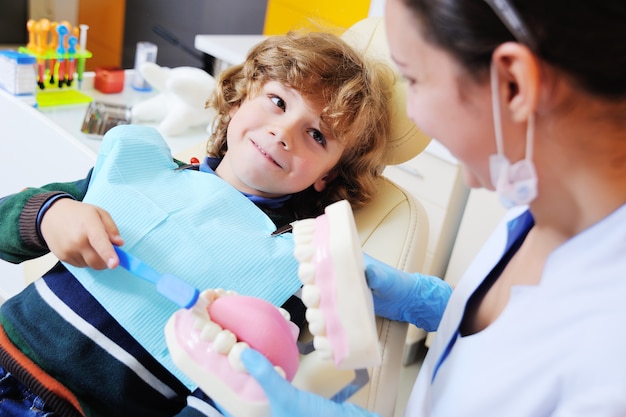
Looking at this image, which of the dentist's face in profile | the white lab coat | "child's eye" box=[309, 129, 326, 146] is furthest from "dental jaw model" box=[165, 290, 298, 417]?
"child's eye" box=[309, 129, 326, 146]

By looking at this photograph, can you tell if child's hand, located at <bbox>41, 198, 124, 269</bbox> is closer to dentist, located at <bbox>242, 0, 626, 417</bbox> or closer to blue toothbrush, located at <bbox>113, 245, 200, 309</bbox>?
blue toothbrush, located at <bbox>113, 245, 200, 309</bbox>

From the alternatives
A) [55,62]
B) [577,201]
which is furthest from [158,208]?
[55,62]

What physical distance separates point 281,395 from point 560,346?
31cm

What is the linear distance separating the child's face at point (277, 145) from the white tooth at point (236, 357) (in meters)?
0.48

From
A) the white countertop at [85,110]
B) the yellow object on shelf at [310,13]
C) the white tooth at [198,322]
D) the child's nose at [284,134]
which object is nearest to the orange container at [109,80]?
the white countertop at [85,110]

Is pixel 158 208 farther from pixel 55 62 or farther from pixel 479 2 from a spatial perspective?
pixel 55 62

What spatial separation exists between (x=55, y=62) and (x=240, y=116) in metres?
1.23

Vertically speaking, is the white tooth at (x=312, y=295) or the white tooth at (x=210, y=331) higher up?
the white tooth at (x=312, y=295)

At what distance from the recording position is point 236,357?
0.72 metres

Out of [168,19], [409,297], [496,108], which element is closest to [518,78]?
[496,108]

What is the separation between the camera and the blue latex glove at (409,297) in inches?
37.5

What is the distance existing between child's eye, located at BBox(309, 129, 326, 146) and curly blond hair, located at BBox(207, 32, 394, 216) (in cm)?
2

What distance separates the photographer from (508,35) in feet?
1.72

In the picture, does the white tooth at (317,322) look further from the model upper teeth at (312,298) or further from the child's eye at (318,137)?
the child's eye at (318,137)
